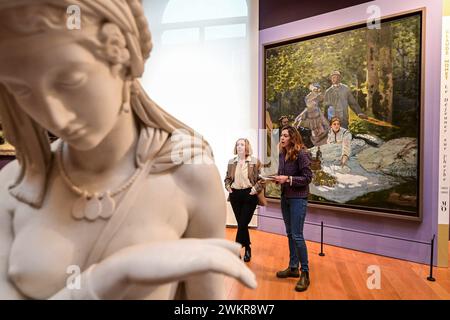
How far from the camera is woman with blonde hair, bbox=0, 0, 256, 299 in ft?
1.70

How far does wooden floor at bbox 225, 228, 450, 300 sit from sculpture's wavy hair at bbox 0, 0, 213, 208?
185 centimetres

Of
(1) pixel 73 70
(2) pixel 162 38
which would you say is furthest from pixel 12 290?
(2) pixel 162 38

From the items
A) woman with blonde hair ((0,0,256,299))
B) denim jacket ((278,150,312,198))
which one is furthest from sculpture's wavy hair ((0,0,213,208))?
denim jacket ((278,150,312,198))

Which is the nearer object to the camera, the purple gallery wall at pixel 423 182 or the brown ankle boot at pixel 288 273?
the brown ankle boot at pixel 288 273

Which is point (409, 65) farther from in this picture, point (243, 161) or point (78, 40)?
point (78, 40)

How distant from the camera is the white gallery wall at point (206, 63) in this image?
4672 millimetres

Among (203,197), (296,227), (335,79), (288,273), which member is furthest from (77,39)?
(335,79)

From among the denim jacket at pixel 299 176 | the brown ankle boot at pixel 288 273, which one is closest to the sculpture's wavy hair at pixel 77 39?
the denim jacket at pixel 299 176

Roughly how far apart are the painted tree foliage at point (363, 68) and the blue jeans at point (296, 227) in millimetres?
1827

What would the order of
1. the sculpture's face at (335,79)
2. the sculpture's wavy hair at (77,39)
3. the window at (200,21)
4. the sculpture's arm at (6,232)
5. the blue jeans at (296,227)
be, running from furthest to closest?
the window at (200,21) < the sculpture's face at (335,79) < the blue jeans at (296,227) < the sculpture's arm at (6,232) < the sculpture's wavy hair at (77,39)

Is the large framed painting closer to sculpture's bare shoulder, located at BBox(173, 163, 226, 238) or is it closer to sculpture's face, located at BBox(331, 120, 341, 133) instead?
sculpture's face, located at BBox(331, 120, 341, 133)

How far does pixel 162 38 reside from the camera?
4.79 meters

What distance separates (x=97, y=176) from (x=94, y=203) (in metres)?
0.07

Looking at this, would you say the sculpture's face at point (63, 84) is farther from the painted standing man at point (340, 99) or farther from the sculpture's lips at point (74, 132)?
the painted standing man at point (340, 99)
